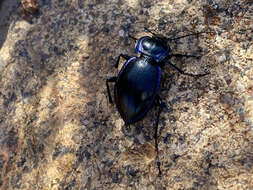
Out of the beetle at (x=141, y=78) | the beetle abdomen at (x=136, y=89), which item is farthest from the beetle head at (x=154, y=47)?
the beetle abdomen at (x=136, y=89)

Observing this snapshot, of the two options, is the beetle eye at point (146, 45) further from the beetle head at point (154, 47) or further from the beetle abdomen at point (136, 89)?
the beetle abdomen at point (136, 89)

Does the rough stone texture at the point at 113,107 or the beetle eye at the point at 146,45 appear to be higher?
the beetle eye at the point at 146,45

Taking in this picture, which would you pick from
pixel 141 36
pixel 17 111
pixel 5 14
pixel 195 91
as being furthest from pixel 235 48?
pixel 5 14

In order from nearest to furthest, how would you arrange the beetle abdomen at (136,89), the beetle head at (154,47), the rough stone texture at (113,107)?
the rough stone texture at (113,107) < the beetle abdomen at (136,89) < the beetle head at (154,47)

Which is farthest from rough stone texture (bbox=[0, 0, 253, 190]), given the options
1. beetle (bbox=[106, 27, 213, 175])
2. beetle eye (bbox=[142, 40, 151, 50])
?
beetle eye (bbox=[142, 40, 151, 50])

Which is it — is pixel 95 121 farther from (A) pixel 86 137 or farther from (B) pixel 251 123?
(B) pixel 251 123

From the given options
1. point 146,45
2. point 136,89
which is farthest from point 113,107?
point 146,45

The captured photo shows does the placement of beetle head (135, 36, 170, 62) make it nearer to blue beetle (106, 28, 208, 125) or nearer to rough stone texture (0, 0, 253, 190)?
blue beetle (106, 28, 208, 125)
